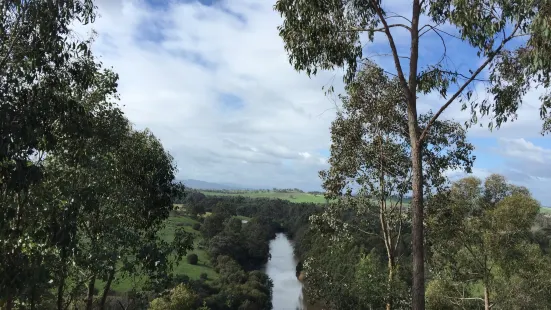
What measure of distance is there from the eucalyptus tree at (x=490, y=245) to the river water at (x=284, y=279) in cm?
2754

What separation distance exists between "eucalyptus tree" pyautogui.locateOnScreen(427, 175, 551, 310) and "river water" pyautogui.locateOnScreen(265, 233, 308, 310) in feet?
90.3

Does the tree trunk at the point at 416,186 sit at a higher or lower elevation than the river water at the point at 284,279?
higher

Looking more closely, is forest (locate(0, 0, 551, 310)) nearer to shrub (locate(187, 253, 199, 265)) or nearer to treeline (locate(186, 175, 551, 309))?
treeline (locate(186, 175, 551, 309))

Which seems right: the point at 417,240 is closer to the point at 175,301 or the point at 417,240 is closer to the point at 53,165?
the point at 53,165

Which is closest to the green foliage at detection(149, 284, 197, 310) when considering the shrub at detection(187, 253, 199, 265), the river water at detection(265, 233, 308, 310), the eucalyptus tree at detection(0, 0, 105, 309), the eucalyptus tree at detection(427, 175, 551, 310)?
the eucalyptus tree at detection(427, 175, 551, 310)

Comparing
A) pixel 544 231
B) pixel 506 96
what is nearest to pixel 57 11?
pixel 506 96

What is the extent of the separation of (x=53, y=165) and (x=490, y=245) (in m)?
12.4

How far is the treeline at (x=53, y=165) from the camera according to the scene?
4.52m

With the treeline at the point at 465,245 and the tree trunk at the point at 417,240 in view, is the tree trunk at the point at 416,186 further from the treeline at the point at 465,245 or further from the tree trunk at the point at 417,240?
the treeline at the point at 465,245

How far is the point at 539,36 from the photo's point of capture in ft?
18.1

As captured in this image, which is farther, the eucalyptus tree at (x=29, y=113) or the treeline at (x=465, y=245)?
the treeline at (x=465, y=245)

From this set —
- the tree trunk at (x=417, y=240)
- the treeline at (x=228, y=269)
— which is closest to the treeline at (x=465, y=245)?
the tree trunk at (x=417, y=240)

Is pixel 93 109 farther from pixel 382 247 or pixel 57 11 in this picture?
→ pixel 382 247

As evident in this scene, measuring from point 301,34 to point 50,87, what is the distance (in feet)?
13.7
